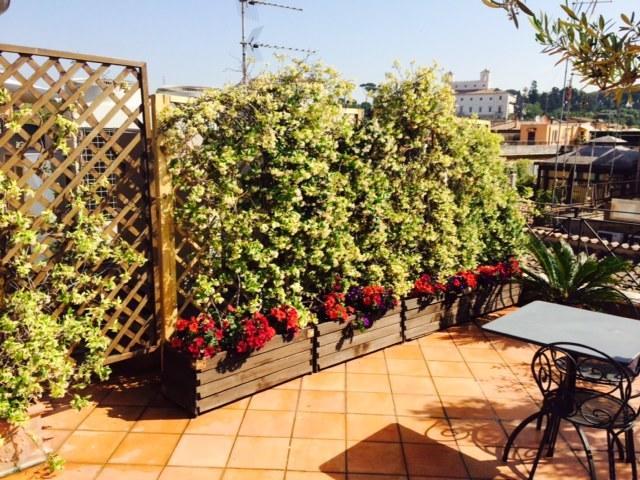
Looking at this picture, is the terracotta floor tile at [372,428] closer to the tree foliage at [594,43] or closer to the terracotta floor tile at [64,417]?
the terracotta floor tile at [64,417]

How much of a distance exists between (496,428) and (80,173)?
3.36 m

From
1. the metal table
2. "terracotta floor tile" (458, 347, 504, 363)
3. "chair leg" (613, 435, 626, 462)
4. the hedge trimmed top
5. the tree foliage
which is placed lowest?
"terracotta floor tile" (458, 347, 504, 363)

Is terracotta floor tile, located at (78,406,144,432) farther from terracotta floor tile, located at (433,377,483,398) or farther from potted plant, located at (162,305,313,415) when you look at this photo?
terracotta floor tile, located at (433,377,483,398)

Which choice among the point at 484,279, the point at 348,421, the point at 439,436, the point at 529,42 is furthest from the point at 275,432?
the point at 484,279

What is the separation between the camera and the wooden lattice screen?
300 centimetres

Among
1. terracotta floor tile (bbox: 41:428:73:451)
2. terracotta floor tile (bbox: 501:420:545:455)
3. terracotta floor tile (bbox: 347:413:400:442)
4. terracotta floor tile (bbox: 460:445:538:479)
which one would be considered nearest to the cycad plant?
terracotta floor tile (bbox: 501:420:545:455)

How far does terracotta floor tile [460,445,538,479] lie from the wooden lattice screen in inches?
95.9

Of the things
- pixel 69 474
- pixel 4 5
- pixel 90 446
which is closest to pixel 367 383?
pixel 90 446

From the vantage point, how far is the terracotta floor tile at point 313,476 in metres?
2.92

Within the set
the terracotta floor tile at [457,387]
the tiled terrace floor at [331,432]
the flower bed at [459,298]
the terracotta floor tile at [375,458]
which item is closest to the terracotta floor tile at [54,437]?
the tiled terrace floor at [331,432]

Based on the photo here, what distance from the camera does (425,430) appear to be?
136 inches

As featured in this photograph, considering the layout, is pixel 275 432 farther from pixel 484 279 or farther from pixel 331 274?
pixel 484 279

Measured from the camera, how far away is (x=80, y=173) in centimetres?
329

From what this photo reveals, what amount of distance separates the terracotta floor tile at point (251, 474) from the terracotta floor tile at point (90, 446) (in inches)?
31.3
